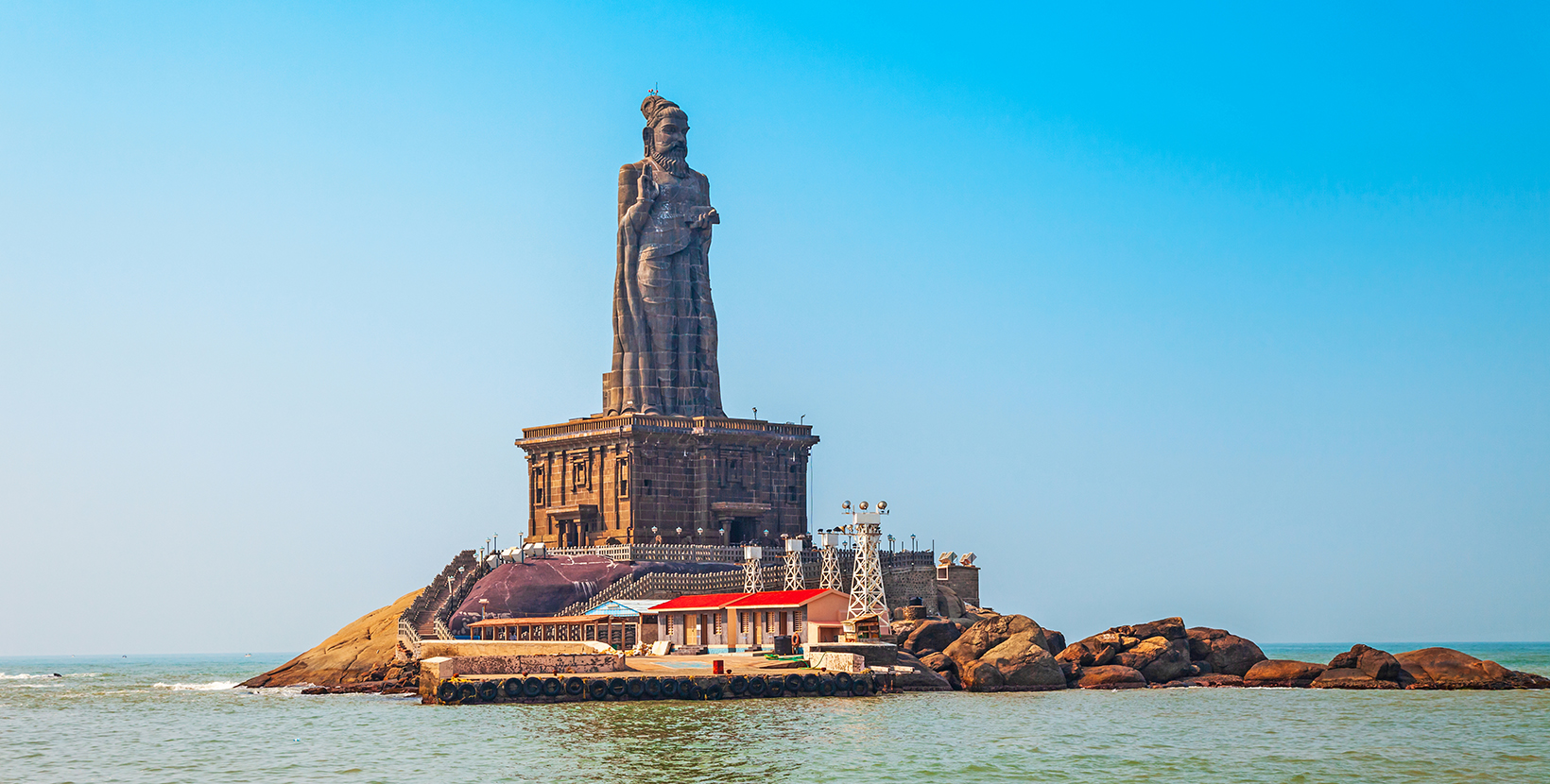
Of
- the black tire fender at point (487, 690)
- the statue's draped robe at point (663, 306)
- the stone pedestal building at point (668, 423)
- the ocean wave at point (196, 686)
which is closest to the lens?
the black tire fender at point (487, 690)

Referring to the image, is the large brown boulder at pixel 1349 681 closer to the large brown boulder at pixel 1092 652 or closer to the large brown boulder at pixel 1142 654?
the large brown boulder at pixel 1142 654

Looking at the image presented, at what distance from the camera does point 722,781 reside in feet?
135

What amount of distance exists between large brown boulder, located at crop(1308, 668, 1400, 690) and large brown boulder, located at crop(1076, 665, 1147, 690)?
621cm

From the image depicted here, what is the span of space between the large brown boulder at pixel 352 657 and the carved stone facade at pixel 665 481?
778cm

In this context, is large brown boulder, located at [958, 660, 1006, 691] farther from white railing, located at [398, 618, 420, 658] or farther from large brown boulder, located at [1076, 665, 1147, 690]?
white railing, located at [398, 618, 420, 658]

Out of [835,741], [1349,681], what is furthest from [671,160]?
[835,741]

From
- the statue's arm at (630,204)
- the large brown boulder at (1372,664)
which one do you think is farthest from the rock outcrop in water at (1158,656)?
the statue's arm at (630,204)

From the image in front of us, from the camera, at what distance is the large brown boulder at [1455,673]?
68750mm

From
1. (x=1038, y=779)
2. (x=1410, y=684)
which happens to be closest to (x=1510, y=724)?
(x=1410, y=684)

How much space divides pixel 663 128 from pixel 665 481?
15673 mm

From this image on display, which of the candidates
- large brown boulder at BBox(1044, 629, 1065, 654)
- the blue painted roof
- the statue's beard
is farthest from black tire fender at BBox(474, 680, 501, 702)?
the statue's beard

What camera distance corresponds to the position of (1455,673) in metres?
69.3

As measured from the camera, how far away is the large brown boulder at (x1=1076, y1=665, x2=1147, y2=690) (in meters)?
68.4

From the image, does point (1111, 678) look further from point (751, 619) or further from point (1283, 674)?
point (751, 619)
